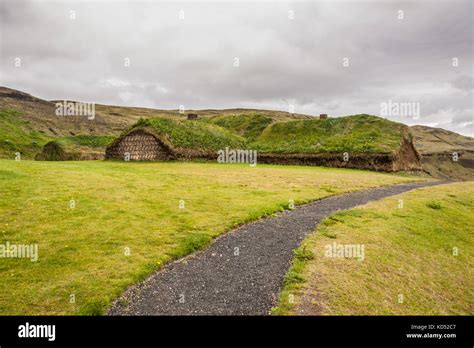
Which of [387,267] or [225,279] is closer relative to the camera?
[225,279]

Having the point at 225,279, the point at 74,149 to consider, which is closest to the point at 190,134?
the point at 74,149

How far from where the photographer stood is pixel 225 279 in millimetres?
10328

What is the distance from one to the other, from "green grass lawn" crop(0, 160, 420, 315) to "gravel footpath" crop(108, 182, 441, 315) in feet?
2.10

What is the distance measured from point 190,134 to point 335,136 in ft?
87.6

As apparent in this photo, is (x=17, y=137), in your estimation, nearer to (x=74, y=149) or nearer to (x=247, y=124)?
(x=74, y=149)

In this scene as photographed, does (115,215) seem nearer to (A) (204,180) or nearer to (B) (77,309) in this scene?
(B) (77,309)

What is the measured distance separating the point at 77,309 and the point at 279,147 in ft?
172

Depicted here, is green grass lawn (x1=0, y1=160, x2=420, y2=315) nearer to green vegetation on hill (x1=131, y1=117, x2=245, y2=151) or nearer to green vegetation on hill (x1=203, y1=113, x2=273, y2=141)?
green vegetation on hill (x1=131, y1=117, x2=245, y2=151)

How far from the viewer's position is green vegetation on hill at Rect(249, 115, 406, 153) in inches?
2072

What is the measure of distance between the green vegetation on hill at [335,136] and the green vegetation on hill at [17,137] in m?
43.2

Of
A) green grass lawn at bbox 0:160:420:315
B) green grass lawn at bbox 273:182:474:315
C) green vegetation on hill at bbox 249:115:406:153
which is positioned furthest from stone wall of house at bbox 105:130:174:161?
green grass lawn at bbox 273:182:474:315

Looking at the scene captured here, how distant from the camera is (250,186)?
85.7 feet

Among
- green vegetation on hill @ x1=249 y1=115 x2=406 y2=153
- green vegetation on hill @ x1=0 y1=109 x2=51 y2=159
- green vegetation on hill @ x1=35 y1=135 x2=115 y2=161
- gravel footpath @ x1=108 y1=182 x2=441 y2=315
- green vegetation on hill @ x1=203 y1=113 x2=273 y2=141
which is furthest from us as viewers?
green vegetation on hill @ x1=203 y1=113 x2=273 y2=141

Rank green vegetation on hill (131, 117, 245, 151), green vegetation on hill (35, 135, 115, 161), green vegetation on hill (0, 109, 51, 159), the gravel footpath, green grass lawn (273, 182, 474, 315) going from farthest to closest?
green vegetation on hill (0, 109, 51, 159) < green vegetation on hill (35, 135, 115, 161) < green vegetation on hill (131, 117, 245, 151) < green grass lawn (273, 182, 474, 315) < the gravel footpath
